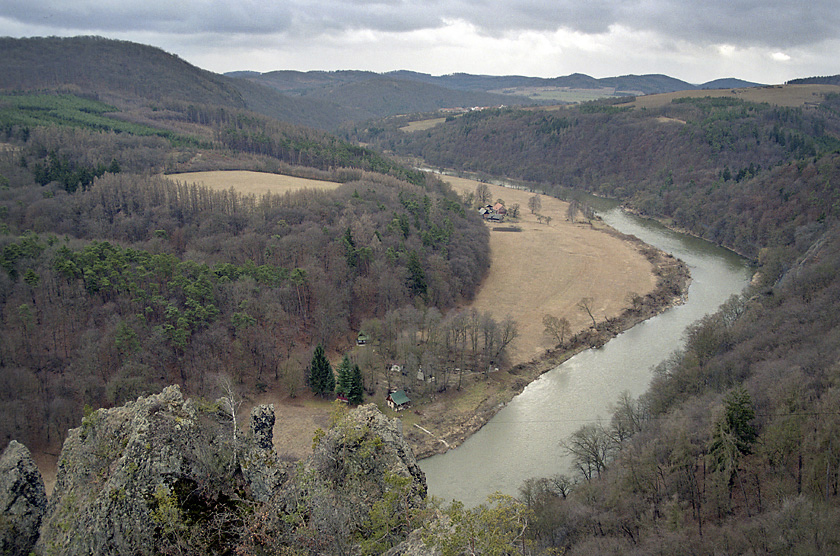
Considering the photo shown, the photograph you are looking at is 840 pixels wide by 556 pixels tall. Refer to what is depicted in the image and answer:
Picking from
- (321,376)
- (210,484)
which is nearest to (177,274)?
(321,376)

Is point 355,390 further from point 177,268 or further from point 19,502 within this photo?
point 19,502

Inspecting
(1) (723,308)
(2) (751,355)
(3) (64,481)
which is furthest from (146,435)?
(1) (723,308)

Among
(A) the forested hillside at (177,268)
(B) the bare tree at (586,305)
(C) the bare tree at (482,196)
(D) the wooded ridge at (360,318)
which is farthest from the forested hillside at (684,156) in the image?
(A) the forested hillside at (177,268)

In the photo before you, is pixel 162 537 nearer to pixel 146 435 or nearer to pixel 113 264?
pixel 146 435

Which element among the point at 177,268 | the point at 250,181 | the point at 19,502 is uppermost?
the point at 250,181

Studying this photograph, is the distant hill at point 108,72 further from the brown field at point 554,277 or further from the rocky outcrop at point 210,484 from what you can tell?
the rocky outcrop at point 210,484

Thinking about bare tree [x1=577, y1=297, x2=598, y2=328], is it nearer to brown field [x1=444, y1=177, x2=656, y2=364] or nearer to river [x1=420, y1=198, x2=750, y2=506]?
brown field [x1=444, y1=177, x2=656, y2=364]
